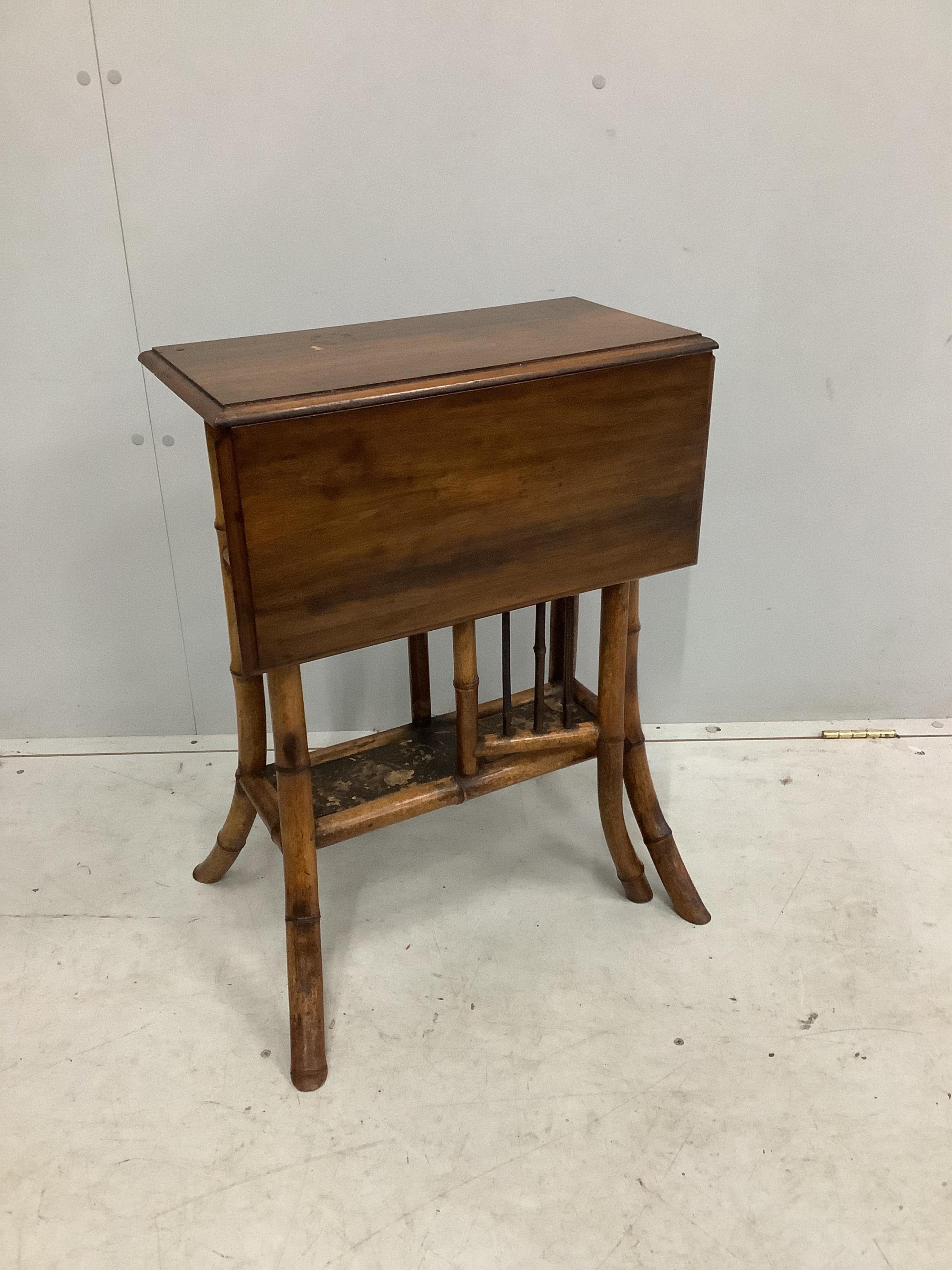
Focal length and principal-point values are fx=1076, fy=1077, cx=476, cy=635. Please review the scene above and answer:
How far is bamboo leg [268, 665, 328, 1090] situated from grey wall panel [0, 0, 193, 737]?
2.66 ft

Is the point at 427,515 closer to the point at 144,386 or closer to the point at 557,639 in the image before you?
the point at 557,639

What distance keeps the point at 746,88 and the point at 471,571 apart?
1.04m

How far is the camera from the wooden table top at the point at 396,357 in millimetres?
1204

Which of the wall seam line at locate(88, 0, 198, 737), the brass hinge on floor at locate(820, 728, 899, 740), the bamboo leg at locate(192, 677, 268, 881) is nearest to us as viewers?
the bamboo leg at locate(192, 677, 268, 881)

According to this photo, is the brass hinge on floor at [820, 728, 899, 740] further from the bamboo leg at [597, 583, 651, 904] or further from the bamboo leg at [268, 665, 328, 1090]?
the bamboo leg at [268, 665, 328, 1090]

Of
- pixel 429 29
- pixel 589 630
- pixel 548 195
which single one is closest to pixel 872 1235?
pixel 589 630

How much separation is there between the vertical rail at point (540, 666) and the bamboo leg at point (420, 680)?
0.18 m

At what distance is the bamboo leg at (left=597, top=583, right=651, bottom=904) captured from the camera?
1.59 metres

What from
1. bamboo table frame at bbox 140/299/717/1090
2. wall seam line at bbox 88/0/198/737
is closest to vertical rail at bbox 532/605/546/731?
bamboo table frame at bbox 140/299/717/1090

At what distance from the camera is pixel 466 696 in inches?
60.9

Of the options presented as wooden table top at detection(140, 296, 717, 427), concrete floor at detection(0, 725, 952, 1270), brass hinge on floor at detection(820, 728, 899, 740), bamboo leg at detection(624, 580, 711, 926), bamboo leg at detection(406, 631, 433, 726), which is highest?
wooden table top at detection(140, 296, 717, 427)

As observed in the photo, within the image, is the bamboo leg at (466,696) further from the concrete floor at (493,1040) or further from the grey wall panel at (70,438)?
the grey wall panel at (70,438)

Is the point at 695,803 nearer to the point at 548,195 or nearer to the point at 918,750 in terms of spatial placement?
the point at 918,750

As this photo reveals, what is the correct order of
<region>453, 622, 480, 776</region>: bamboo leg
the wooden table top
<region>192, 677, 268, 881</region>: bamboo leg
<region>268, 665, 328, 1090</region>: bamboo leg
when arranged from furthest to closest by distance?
<region>192, 677, 268, 881</region>: bamboo leg < <region>453, 622, 480, 776</region>: bamboo leg < <region>268, 665, 328, 1090</region>: bamboo leg < the wooden table top
